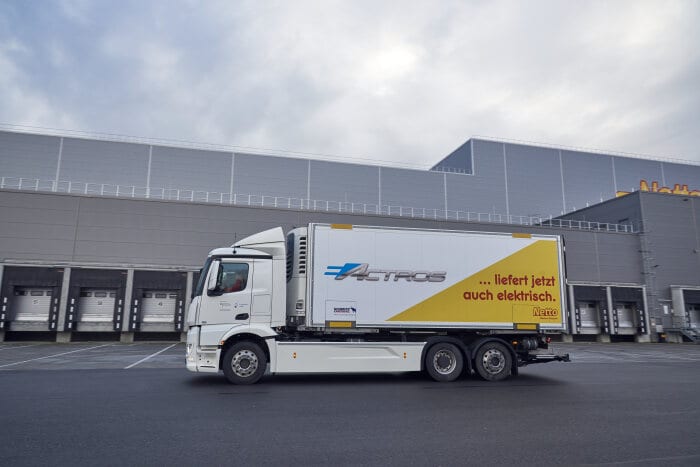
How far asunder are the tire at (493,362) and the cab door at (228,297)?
221 inches

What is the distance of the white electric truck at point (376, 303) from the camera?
34.3ft

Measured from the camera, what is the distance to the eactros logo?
36.6 ft

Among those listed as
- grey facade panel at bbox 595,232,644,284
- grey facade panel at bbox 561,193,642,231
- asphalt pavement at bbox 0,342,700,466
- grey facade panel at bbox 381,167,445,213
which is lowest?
asphalt pavement at bbox 0,342,700,466

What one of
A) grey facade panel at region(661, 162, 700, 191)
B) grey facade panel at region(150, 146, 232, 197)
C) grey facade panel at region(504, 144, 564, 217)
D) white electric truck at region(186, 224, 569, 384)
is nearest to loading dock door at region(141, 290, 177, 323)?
grey facade panel at region(150, 146, 232, 197)

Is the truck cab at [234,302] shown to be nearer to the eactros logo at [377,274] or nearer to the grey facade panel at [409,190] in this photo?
the eactros logo at [377,274]

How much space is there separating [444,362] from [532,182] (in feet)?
145

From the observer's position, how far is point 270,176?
44875 mm

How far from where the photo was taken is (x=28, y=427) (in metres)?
6.16

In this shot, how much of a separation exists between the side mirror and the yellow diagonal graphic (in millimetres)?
4194

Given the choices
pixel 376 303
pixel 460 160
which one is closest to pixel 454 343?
pixel 376 303

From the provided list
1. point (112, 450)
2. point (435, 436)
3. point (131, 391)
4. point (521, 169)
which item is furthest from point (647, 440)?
point (521, 169)

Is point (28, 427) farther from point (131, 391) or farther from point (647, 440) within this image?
point (647, 440)

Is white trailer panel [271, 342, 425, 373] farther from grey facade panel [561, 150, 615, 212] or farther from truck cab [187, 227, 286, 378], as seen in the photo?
grey facade panel [561, 150, 615, 212]

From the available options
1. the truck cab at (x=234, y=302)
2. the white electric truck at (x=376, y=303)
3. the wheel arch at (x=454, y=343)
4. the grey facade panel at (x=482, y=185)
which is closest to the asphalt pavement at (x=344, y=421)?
the wheel arch at (x=454, y=343)
